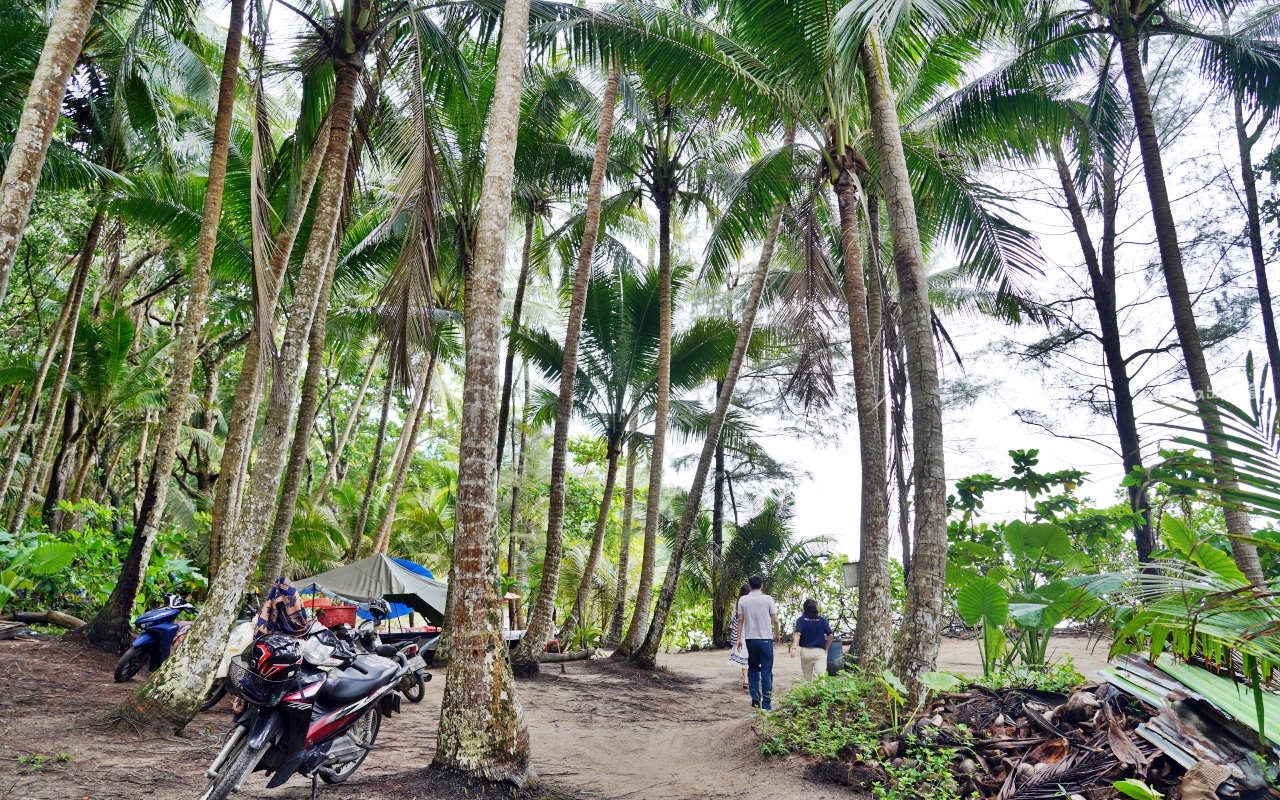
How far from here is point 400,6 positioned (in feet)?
26.2

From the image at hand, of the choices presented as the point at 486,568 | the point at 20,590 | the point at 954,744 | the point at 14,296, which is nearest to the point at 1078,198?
the point at 954,744

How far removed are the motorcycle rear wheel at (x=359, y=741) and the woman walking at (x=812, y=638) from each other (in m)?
5.13

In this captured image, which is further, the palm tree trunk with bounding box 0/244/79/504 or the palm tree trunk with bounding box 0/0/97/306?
the palm tree trunk with bounding box 0/244/79/504

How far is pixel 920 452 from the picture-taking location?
639 cm

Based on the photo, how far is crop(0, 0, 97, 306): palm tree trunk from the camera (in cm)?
493

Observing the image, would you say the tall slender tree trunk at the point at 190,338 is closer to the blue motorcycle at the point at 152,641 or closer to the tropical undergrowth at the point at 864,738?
the blue motorcycle at the point at 152,641

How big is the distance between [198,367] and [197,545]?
16.0 feet

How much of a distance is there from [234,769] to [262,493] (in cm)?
298

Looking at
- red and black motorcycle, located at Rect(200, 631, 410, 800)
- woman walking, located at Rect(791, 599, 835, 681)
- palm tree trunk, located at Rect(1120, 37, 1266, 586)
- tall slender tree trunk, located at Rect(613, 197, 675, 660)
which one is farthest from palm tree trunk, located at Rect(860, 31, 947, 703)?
tall slender tree trunk, located at Rect(613, 197, 675, 660)

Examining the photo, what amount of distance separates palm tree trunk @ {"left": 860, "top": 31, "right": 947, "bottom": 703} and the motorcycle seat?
388 cm

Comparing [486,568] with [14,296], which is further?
[14,296]

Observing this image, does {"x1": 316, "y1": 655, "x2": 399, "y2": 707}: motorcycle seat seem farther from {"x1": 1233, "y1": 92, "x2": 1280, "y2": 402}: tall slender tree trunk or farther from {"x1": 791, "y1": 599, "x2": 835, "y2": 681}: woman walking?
{"x1": 1233, "y1": 92, "x2": 1280, "y2": 402}: tall slender tree trunk

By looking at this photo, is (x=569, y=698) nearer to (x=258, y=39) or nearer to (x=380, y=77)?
(x=380, y=77)

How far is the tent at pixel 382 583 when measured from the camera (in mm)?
13058
